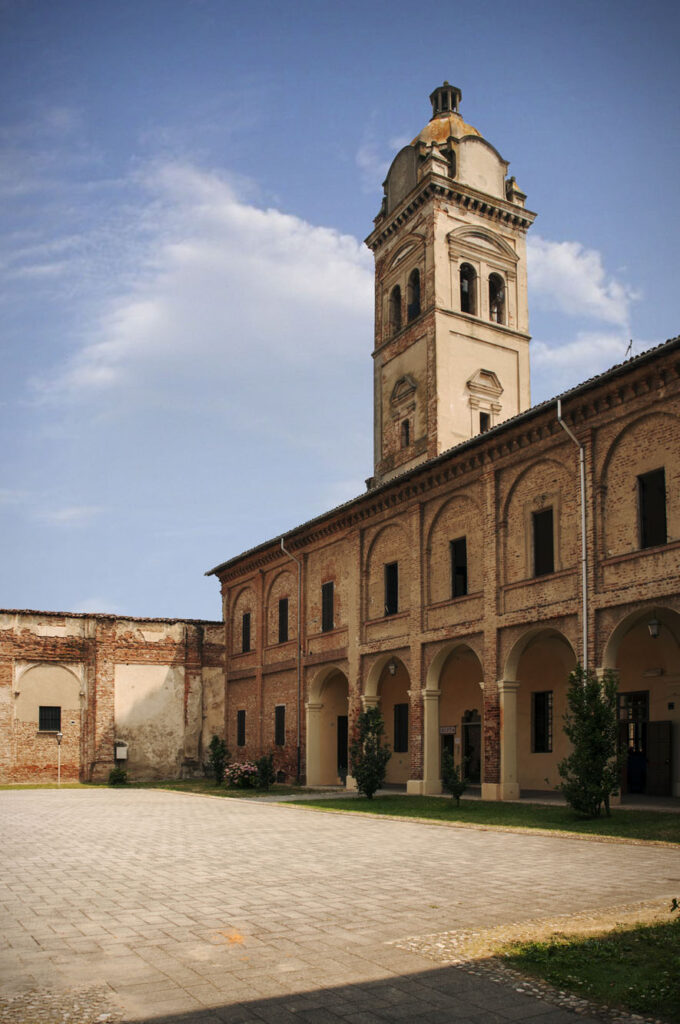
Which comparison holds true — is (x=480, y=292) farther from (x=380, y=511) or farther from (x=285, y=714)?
(x=285, y=714)

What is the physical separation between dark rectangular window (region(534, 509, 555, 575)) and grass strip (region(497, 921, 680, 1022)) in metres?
13.4

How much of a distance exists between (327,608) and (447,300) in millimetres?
10866

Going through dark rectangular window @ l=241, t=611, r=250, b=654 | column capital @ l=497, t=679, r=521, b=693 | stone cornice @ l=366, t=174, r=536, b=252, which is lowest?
column capital @ l=497, t=679, r=521, b=693

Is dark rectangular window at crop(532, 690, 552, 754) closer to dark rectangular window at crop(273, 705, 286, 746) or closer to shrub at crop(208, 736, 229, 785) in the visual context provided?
dark rectangular window at crop(273, 705, 286, 746)

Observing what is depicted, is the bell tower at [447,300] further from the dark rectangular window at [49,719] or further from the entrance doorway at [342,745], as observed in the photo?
the dark rectangular window at [49,719]

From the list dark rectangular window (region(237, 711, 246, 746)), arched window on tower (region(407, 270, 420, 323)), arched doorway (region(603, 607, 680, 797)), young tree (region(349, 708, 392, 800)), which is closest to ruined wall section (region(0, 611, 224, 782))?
dark rectangular window (region(237, 711, 246, 746))

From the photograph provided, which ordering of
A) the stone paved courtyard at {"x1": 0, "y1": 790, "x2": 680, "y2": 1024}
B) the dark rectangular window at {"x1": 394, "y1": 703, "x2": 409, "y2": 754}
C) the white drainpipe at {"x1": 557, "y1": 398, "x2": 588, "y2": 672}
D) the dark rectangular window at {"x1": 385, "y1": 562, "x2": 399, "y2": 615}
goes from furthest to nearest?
the dark rectangular window at {"x1": 394, "y1": 703, "x2": 409, "y2": 754}, the dark rectangular window at {"x1": 385, "y1": 562, "x2": 399, "y2": 615}, the white drainpipe at {"x1": 557, "y1": 398, "x2": 588, "y2": 672}, the stone paved courtyard at {"x1": 0, "y1": 790, "x2": 680, "y2": 1024}

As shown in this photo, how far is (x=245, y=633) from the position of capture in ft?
115

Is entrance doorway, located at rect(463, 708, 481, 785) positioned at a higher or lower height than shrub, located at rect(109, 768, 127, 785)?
higher

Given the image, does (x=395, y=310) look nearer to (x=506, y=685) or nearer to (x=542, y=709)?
(x=542, y=709)

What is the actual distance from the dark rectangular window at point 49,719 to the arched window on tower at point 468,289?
20610mm

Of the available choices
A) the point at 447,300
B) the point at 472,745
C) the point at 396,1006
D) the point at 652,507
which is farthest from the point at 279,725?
the point at 396,1006

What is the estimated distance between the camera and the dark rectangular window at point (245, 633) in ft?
114

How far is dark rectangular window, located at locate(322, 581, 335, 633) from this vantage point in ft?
93.1
